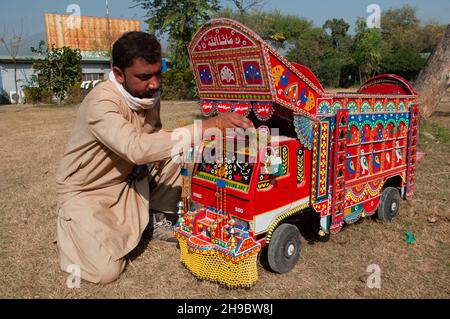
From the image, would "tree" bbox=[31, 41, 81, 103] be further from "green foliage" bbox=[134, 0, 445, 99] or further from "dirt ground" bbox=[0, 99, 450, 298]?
"dirt ground" bbox=[0, 99, 450, 298]

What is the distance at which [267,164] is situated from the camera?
9.91 feet

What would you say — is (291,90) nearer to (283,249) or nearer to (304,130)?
(304,130)

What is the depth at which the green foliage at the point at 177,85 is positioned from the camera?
78.9 feet

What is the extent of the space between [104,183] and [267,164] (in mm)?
1552

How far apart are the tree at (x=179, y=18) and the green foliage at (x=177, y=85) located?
12.2m

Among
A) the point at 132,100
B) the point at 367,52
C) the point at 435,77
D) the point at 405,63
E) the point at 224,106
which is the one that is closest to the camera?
the point at 132,100

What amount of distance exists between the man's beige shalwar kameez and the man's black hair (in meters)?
0.31

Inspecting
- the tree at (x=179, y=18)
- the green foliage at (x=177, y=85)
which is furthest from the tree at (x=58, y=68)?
the tree at (x=179, y=18)

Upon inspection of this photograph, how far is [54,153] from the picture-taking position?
863cm

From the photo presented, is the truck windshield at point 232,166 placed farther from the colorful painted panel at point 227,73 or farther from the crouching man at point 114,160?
the colorful painted panel at point 227,73

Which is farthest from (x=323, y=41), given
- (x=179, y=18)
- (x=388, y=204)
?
(x=388, y=204)

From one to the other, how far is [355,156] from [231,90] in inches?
60.1
